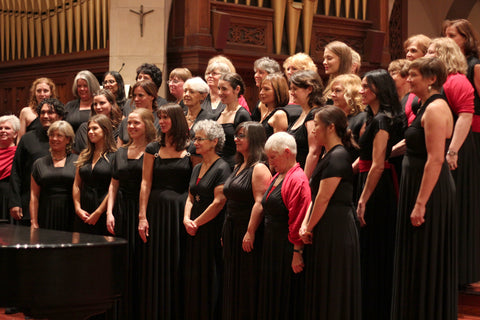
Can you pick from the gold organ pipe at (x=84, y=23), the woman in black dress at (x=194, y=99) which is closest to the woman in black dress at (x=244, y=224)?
the woman in black dress at (x=194, y=99)

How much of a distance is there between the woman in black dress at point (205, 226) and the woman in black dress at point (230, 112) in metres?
0.24

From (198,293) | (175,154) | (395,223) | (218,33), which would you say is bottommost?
(198,293)

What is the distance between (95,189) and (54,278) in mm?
2033

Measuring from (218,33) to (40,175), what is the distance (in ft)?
7.84

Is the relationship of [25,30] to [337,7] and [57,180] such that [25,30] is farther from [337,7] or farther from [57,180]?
[57,180]

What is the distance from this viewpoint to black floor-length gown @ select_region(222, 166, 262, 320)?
4520mm

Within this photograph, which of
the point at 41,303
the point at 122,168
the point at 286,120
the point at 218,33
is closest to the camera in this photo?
the point at 41,303

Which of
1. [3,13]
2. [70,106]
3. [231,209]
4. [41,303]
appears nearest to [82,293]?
[41,303]

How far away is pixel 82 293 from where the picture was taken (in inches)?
143

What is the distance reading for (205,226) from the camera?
4.89m

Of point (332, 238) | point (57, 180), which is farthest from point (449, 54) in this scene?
point (57, 180)

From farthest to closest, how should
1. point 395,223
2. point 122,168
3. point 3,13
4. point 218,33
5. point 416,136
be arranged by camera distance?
point 3,13 → point 218,33 → point 122,168 → point 395,223 → point 416,136

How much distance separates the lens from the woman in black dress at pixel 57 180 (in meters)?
5.73

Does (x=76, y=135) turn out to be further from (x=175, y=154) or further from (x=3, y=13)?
(x=3, y=13)
